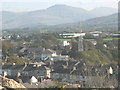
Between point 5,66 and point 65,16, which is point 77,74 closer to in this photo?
point 5,66

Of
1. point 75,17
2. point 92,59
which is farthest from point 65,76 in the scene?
point 75,17

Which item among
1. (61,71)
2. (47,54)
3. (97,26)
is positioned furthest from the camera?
(97,26)

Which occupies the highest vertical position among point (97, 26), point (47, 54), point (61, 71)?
point (61, 71)

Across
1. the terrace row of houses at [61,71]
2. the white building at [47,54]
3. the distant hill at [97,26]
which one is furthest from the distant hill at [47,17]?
the terrace row of houses at [61,71]

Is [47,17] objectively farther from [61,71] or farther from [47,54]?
[61,71]

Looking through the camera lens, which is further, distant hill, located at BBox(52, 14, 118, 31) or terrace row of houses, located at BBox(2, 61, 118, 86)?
distant hill, located at BBox(52, 14, 118, 31)

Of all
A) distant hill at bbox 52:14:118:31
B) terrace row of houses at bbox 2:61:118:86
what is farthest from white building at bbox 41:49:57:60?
distant hill at bbox 52:14:118:31

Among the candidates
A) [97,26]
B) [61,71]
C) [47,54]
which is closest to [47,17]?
[97,26]

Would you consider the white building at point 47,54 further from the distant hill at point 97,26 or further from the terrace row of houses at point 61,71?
the distant hill at point 97,26

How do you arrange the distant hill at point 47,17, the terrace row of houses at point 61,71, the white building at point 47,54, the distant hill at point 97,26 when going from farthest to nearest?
the distant hill at point 47,17 < the distant hill at point 97,26 < the white building at point 47,54 < the terrace row of houses at point 61,71

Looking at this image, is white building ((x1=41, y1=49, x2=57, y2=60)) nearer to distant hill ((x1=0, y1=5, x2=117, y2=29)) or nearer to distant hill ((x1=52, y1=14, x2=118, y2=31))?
distant hill ((x1=52, y1=14, x2=118, y2=31))

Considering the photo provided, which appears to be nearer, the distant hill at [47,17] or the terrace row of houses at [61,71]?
the terrace row of houses at [61,71]
